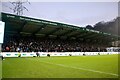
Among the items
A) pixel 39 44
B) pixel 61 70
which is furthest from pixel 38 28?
pixel 61 70

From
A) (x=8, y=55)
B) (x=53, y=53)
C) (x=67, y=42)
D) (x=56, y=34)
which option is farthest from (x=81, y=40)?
(x=8, y=55)

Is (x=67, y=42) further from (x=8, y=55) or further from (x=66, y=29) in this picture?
(x=8, y=55)

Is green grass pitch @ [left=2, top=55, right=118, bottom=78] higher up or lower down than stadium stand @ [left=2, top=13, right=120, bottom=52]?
lower down

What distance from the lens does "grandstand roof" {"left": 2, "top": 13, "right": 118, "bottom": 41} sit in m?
33.3

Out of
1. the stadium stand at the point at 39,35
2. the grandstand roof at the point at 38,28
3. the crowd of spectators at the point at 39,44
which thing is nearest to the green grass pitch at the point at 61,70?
the grandstand roof at the point at 38,28

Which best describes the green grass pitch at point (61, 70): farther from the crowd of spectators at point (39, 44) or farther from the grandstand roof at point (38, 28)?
the crowd of spectators at point (39, 44)

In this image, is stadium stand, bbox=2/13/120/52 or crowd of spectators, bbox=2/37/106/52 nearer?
stadium stand, bbox=2/13/120/52

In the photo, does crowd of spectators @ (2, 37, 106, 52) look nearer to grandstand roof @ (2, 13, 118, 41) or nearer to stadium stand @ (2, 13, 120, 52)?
stadium stand @ (2, 13, 120, 52)

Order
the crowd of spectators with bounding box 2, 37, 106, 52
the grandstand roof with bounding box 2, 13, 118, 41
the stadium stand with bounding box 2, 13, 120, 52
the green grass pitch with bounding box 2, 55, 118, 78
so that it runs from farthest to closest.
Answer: the crowd of spectators with bounding box 2, 37, 106, 52, the stadium stand with bounding box 2, 13, 120, 52, the grandstand roof with bounding box 2, 13, 118, 41, the green grass pitch with bounding box 2, 55, 118, 78

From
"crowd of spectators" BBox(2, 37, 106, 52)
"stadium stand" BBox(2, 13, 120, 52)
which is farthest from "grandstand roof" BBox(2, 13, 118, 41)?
"crowd of spectators" BBox(2, 37, 106, 52)

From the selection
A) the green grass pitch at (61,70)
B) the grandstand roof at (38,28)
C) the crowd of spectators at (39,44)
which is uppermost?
the grandstand roof at (38,28)

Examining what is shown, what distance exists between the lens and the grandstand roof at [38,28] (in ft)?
109

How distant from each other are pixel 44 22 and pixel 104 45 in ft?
116

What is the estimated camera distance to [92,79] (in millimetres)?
7844
